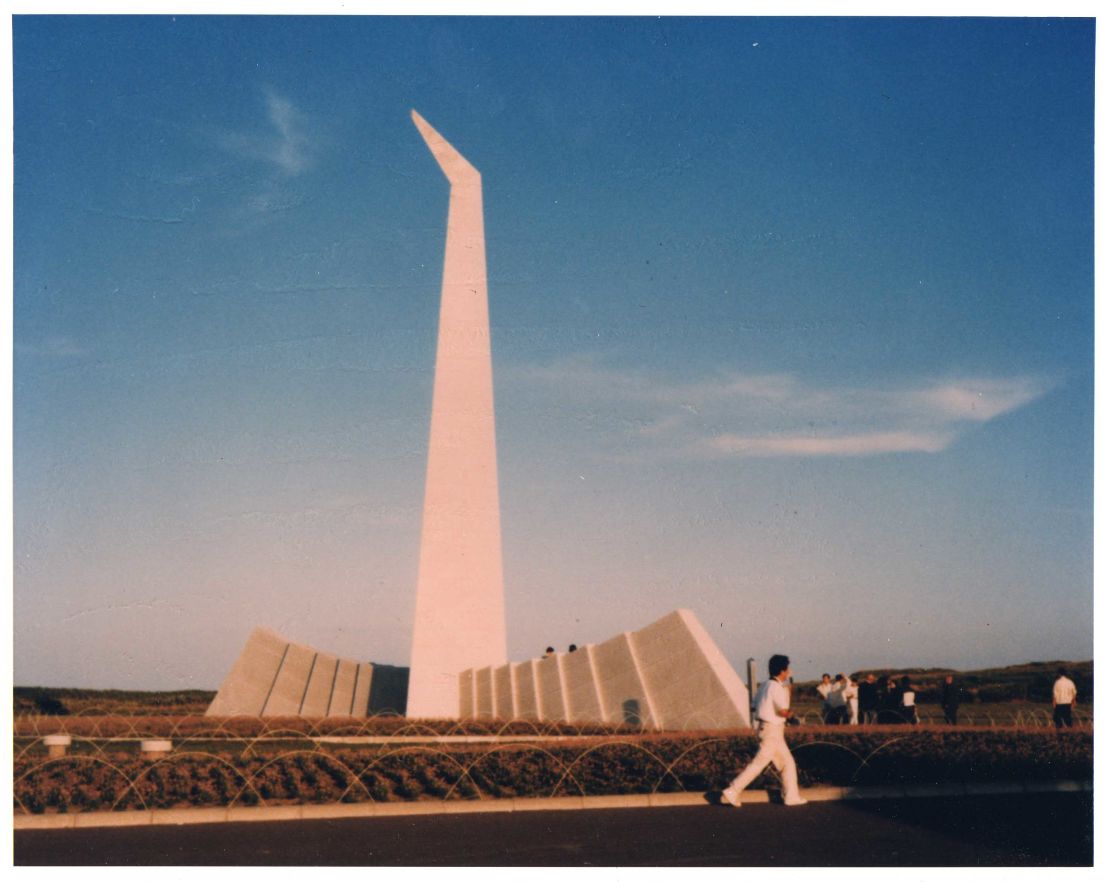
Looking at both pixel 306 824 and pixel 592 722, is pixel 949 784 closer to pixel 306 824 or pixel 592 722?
pixel 306 824

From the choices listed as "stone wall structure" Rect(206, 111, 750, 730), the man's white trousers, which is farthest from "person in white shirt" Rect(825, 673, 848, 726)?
the man's white trousers

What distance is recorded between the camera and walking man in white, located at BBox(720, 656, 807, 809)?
26.1 ft

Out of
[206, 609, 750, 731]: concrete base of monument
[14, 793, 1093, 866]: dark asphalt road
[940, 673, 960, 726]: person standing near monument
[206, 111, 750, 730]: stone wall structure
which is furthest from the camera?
[206, 111, 750, 730]: stone wall structure

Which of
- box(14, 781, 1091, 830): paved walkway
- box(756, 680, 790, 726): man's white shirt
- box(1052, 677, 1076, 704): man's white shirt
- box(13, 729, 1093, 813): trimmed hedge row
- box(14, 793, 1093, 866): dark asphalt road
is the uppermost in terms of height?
box(1052, 677, 1076, 704): man's white shirt

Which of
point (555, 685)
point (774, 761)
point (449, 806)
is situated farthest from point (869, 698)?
point (449, 806)

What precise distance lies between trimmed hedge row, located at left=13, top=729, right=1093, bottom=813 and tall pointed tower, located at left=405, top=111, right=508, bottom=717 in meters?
8.62

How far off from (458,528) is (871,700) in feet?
25.2

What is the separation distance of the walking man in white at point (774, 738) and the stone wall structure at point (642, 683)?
213 inches

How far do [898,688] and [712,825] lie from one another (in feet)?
35.4

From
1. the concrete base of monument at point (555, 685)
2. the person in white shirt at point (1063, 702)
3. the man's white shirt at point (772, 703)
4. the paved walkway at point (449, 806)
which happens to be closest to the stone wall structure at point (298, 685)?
the concrete base of monument at point (555, 685)

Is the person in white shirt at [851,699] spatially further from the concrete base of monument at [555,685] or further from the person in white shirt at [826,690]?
the concrete base of monument at [555,685]

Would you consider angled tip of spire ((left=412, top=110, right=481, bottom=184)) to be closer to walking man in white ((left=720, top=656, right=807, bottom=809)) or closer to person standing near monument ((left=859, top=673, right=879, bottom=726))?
person standing near monument ((left=859, top=673, right=879, bottom=726))
